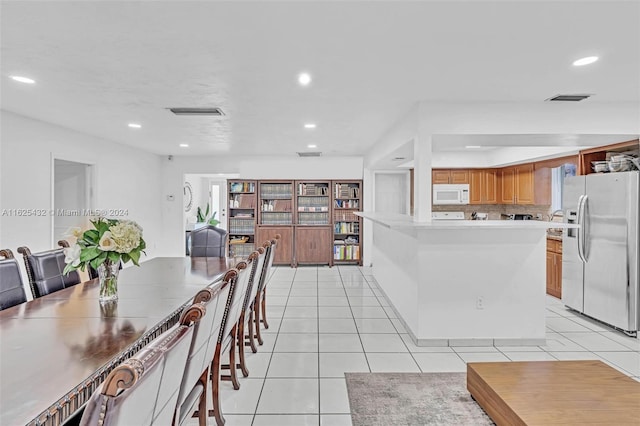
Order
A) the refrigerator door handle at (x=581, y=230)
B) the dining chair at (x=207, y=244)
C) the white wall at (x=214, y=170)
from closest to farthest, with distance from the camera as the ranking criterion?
the refrigerator door handle at (x=581, y=230) < the dining chair at (x=207, y=244) < the white wall at (x=214, y=170)

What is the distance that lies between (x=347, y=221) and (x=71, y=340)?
6.66 metres

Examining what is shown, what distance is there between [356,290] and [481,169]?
11.8 ft

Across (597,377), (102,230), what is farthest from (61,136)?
(597,377)

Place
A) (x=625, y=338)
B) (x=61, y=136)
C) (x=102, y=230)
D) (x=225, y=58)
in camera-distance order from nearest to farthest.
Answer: (x=102, y=230) < (x=225, y=58) < (x=625, y=338) < (x=61, y=136)

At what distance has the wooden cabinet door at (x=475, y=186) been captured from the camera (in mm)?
7105

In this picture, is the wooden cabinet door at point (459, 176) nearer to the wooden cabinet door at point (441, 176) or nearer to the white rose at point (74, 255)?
the wooden cabinet door at point (441, 176)

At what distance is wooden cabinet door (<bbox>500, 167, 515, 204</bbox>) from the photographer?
260 inches

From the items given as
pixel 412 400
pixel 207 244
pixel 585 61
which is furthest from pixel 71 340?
pixel 585 61

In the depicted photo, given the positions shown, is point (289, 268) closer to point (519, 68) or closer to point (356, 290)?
point (356, 290)

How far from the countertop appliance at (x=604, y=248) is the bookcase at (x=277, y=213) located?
5.00 metres

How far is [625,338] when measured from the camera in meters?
3.68

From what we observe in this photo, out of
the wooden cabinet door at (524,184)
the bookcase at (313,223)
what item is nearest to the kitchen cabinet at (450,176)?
the wooden cabinet door at (524,184)

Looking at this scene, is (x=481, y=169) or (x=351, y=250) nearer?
(x=481, y=169)

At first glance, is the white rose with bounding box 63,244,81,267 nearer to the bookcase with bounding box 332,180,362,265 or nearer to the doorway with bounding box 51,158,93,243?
the doorway with bounding box 51,158,93,243
